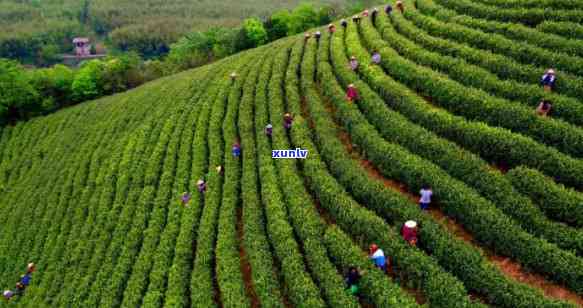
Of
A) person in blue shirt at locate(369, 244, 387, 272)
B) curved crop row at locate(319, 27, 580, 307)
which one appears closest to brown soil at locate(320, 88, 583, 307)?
curved crop row at locate(319, 27, 580, 307)

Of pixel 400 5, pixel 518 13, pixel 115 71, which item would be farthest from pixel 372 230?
pixel 115 71

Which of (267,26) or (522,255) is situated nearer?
(522,255)

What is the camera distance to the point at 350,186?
14977 mm

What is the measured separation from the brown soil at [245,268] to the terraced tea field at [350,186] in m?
0.07

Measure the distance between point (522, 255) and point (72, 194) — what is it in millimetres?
21667

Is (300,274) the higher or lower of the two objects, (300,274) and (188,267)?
the higher

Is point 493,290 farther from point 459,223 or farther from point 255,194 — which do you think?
point 255,194

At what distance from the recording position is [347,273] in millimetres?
12180

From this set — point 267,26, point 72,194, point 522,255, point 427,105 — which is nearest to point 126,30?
point 267,26

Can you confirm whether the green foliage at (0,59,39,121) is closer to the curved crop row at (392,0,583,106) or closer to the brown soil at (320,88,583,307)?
the curved crop row at (392,0,583,106)

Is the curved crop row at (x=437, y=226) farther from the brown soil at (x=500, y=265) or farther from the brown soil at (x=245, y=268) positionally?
the brown soil at (x=245, y=268)

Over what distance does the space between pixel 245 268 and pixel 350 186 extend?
4.74 metres

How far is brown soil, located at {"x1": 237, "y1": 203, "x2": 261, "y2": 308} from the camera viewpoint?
13205 mm

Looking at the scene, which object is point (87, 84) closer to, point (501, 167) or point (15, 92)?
point (15, 92)
